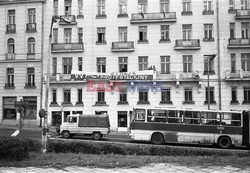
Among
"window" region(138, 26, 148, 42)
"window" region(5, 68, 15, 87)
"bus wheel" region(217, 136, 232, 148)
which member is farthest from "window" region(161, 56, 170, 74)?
"window" region(5, 68, 15, 87)

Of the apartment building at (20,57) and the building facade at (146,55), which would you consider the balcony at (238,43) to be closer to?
the building facade at (146,55)

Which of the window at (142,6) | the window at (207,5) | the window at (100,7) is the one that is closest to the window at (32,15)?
the window at (100,7)

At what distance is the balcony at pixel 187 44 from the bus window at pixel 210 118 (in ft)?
43.4

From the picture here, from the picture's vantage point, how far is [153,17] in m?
31.6

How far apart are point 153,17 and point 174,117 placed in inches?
658

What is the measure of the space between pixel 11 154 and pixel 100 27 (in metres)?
24.6

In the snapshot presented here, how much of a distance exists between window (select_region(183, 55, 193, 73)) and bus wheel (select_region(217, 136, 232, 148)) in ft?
43.4

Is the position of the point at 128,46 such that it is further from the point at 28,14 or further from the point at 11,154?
the point at 11,154

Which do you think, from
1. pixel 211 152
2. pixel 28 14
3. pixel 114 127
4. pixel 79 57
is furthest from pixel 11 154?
pixel 28 14

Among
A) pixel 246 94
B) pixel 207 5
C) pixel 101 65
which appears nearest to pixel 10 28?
pixel 101 65

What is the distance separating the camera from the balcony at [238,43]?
1190 inches

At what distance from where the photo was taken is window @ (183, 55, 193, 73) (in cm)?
3125

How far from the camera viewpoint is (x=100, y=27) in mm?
32656

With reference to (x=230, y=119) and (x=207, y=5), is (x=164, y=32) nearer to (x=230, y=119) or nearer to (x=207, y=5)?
(x=207, y=5)
